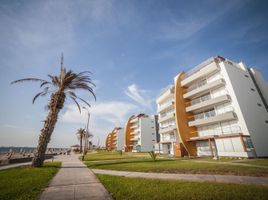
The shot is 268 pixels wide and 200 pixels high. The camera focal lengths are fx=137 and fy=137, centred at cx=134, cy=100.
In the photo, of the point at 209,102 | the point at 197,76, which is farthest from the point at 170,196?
the point at 197,76

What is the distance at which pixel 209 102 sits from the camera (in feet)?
81.6

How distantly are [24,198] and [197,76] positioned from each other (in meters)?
30.6

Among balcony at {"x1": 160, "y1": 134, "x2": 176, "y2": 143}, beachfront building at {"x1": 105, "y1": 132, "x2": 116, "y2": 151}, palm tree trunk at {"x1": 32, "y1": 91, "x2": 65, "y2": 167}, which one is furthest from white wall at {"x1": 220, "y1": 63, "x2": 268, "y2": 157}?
beachfront building at {"x1": 105, "y1": 132, "x2": 116, "y2": 151}

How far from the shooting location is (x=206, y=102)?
2544 centimetres

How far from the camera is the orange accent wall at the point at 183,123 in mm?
26906

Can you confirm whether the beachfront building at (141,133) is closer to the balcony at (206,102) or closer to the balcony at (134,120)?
the balcony at (134,120)

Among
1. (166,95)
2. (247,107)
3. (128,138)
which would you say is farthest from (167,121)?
(128,138)

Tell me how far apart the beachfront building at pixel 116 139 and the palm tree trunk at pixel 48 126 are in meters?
75.8

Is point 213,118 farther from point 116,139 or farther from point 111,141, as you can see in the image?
point 111,141

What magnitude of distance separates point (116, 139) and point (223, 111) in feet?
276

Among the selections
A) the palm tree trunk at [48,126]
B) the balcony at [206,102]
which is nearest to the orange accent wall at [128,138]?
the balcony at [206,102]

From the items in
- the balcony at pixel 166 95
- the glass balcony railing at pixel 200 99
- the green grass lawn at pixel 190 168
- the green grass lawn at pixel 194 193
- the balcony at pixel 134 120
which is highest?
the balcony at pixel 134 120

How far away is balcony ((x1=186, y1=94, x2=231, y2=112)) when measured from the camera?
74.5 ft

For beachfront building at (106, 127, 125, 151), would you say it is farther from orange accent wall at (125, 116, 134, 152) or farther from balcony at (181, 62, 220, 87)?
balcony at (181, 62, 220, 87)
